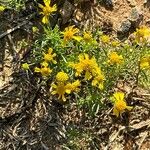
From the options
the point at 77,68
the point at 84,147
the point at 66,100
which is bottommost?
the point at 84,147

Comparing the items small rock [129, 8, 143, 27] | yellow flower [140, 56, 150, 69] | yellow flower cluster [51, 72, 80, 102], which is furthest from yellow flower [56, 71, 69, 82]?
small rock [129, 8, 143, 27]

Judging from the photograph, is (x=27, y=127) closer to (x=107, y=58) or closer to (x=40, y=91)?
(x=40, y=91)

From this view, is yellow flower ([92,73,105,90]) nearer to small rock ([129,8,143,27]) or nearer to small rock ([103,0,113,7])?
small rock ([129,8,143,27])

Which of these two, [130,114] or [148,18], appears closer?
[130,114]

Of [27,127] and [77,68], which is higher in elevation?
[77,68]

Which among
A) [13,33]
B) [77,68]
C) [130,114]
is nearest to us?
[77,68]

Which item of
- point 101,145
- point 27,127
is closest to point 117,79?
point 101,145

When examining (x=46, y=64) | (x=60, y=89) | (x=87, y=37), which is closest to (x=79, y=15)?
(x=87, y=37)
